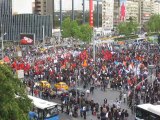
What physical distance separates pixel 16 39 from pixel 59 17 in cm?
2863

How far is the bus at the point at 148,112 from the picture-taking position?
2177cm

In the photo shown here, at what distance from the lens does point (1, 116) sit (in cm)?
1259

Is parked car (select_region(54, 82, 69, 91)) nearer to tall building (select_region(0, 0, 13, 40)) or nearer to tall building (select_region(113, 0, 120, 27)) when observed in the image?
tall building (select_region(0, 0, 13, 40))

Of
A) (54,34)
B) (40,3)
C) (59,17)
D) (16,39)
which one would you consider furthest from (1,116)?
(40,3)

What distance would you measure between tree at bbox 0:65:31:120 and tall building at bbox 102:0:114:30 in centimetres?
14052

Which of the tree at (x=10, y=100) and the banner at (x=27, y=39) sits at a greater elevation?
the banner at (x=27, y=39)

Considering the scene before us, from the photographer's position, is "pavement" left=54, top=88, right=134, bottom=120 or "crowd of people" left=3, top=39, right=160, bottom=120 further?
"crowd of people" left=3, top=39, right=160, bottom=120

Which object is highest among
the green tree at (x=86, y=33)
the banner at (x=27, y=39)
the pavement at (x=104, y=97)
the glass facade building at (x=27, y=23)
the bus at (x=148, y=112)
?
the glass facade building at (x=27, y=23)

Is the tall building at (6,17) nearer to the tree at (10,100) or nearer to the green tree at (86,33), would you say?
the green tree at (86,33)

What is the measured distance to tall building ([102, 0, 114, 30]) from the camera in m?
158

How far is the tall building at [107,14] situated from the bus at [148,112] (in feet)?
430

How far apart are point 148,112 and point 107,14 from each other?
142m

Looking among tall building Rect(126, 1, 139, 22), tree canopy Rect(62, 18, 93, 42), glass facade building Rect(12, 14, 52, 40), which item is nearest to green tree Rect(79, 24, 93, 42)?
tree canopy Rect(62, 18, 93, 42)

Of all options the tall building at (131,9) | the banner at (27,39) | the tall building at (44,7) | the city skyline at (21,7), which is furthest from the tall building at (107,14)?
the banner at (27,39)
